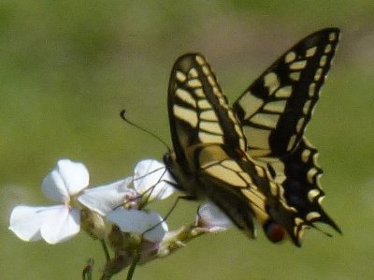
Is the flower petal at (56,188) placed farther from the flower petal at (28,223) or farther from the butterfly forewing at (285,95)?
the butterfly forewing at (285,95)

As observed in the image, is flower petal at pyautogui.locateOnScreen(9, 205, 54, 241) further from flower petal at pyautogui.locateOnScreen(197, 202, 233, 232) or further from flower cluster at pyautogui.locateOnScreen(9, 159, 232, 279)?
flower petal at pyautogui.locateOnScreen(197, 202, 233, 232)

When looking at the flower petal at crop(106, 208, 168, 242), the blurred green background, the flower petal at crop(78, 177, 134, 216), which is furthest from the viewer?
the blurred green background

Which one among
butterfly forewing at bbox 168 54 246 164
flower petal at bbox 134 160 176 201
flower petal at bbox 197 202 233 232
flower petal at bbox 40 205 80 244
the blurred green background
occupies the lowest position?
the blurred green background

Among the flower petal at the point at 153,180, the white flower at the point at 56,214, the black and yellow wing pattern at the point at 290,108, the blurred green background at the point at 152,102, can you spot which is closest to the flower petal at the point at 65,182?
the white flower at the point at 56,214

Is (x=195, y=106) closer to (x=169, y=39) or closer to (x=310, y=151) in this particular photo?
(x=310, y=151)

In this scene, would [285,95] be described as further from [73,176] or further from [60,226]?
[60,226]

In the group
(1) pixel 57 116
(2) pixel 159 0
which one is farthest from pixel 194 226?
(2) pixel 159 0

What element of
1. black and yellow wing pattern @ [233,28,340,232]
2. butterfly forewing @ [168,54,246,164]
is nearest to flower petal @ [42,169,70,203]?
butterfly forewing @ [168,54,246,164]

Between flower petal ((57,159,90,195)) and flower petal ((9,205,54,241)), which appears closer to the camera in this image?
flower petal ((9,205,54,241))
